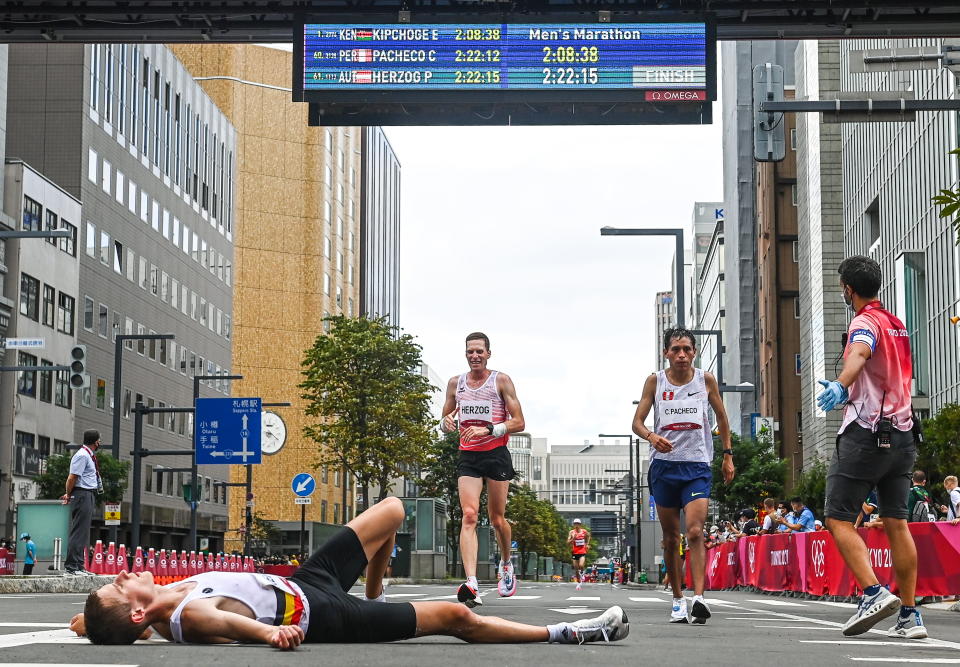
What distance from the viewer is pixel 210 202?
8931cm

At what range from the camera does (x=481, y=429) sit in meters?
12.3

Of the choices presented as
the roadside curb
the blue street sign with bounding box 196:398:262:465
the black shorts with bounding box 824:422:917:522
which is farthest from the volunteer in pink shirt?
the blue street sign with bounding box 196:398:262:465

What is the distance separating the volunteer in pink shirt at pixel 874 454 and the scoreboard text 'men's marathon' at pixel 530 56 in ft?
31.4

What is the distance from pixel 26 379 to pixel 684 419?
5493cm

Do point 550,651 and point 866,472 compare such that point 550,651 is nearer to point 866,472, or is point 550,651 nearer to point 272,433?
point 866,472

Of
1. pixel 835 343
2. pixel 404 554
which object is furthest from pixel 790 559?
pixel 835 343

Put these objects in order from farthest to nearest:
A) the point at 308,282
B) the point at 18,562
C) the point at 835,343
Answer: the point at 308,282, the point at 835,343, the point at 18,562

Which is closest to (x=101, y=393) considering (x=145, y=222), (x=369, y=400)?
(x=145, y=222)

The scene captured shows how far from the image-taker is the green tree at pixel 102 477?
174 ft

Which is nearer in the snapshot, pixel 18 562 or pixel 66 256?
pixel 18 562

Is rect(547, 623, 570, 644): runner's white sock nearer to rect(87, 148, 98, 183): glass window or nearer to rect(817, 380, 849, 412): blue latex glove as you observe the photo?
rect(817, 380, 849, 412): blue latex glove

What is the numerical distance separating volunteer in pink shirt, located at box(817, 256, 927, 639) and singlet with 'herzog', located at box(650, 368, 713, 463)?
1837 millimetres

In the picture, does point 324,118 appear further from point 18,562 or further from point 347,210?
point 347,210

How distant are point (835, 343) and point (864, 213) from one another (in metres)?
7.80
